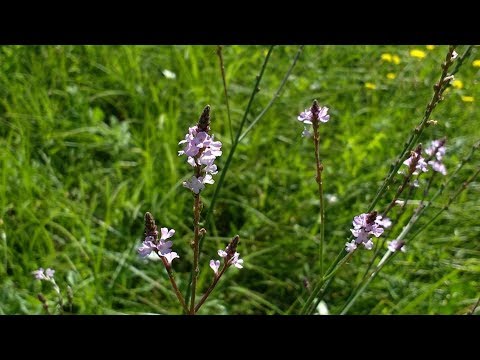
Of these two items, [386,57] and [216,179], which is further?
[386,57]

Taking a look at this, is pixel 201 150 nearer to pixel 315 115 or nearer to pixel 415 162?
pixel 315 115

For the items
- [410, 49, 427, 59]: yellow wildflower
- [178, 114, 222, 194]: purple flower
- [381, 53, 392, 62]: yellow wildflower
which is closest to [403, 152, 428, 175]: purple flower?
[178, 114, 222, 194]: purple flower

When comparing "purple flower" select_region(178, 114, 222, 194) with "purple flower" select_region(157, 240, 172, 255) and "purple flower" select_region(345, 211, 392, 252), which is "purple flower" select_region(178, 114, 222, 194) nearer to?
"purple flower" select_region(157, 240, 172, 255)

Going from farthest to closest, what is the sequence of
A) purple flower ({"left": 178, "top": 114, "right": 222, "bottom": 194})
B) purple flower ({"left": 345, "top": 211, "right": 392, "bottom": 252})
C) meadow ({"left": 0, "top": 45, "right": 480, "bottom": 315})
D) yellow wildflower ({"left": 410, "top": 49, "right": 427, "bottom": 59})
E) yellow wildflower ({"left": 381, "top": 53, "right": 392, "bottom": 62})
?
yellow wildflower ({"left": 410, "top": 49, "right": 427, "bottom": 59}) < yellow wildflower ({"left": 381, "top": 53, "right": 392, "bottom": 62}) < meadow ({"left": 0, "top": 45, "right": 480, "bottom": 315}) < purple flower ({"left": 345, "top": 211, "right": 392, "bottom": 252}) < purple flower ({"left": 178, "top": 114, "right": 222, "bottom": 194})

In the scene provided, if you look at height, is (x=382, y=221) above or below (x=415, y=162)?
below

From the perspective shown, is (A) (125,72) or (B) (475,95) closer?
(A) (125,72)

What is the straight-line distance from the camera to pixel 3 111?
2.43m

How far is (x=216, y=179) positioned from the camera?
2221 mm

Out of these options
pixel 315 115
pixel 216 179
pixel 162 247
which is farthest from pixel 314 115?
pixel 216 179

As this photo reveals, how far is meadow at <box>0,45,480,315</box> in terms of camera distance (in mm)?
1876

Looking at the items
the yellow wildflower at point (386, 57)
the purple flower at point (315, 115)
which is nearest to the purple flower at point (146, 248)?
the purple flower at point (315, 115)
